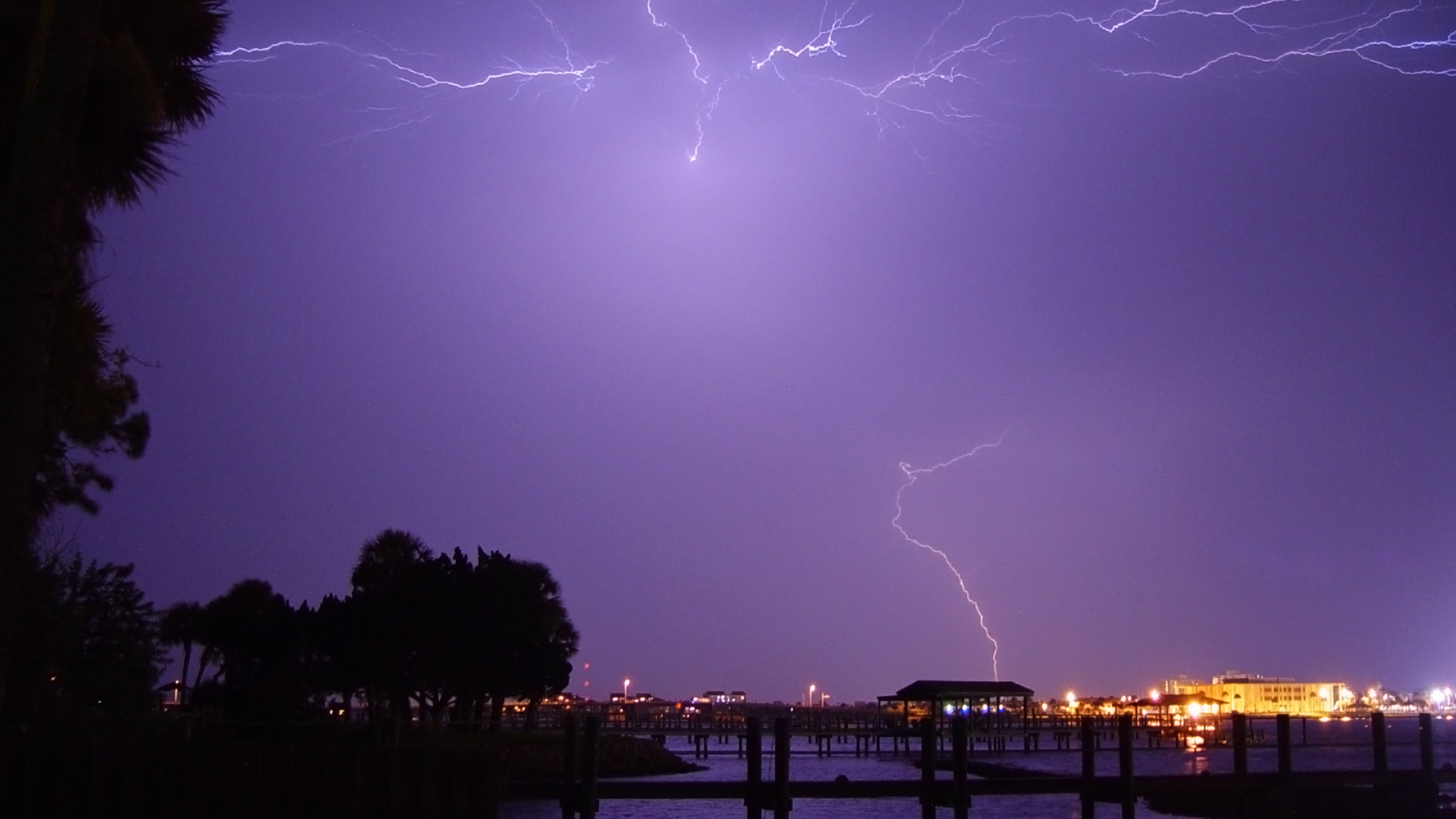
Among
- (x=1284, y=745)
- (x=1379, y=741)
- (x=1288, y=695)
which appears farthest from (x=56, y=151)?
(x=1288, y=695)

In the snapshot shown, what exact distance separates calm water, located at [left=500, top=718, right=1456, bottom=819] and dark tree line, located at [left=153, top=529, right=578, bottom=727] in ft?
29.4

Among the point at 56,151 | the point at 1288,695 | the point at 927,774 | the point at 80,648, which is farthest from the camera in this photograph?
the point at 1288,695

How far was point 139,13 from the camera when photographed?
9.07 meters

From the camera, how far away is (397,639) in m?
50.2

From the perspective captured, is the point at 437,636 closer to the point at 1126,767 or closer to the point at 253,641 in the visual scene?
the point at 253,641

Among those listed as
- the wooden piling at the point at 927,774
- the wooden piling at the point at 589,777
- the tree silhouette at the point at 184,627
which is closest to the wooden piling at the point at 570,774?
the wooden piling at the point at 589,777

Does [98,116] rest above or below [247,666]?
above

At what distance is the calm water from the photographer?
108 feet

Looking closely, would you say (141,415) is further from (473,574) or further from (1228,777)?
(473,574)

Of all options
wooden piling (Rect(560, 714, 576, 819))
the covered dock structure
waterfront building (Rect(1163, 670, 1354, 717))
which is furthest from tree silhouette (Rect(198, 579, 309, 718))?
waterfront building (Rect(1163, 670, 1354, 717))

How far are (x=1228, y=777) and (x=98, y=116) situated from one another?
15.9m

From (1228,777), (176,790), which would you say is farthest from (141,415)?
(1228,777)

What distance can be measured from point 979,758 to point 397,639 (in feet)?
103

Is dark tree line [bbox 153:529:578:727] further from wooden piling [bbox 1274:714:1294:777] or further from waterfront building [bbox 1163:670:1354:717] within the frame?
waterfront building [bbox 1163:670:1354:717]
